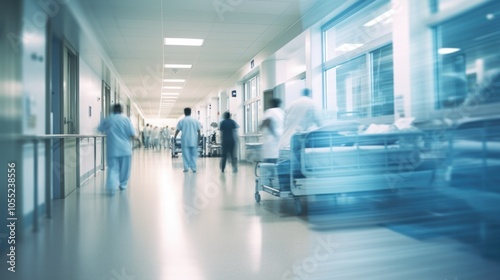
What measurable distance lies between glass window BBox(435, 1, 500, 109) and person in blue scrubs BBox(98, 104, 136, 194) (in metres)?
3.41

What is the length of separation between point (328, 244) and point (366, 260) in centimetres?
A: 28

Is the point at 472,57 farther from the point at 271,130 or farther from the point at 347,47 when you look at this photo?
the point at 347,47

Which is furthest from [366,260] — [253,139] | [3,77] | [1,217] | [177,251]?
[253,139]

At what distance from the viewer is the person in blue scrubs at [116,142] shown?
418cm

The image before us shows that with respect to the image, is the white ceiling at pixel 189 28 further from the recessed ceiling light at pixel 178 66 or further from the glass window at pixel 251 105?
the glass window at pixel 251 105

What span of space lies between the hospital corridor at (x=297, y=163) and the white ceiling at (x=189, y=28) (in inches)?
1.6

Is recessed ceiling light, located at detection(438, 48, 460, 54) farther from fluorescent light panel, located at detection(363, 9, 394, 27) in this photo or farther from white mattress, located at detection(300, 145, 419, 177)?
fluorescent light panel, located at detection(363, 9, 394, 27)

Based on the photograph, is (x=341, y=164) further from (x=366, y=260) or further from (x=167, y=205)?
(x=167, y=205)

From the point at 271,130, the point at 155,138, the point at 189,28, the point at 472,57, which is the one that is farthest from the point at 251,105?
the point at 155,138

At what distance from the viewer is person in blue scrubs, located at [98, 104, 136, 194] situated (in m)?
4.18

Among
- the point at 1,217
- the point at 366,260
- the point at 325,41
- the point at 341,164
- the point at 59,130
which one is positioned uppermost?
the point at 325,41

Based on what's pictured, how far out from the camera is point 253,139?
27.1 feet

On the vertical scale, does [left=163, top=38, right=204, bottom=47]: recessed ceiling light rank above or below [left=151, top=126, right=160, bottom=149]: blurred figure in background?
above

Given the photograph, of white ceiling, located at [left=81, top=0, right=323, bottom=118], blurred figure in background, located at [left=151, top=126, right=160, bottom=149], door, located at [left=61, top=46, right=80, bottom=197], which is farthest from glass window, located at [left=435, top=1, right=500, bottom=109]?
blurred figure in background, located at [left=151, top=126, right=160, bottom=149]
